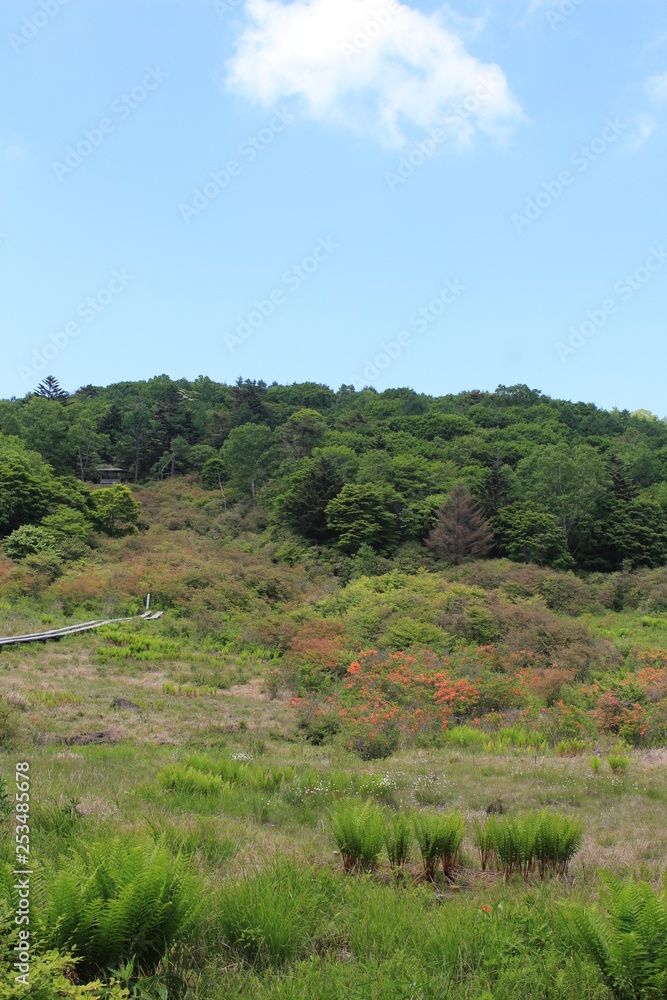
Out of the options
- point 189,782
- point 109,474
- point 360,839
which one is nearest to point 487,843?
point 360,839

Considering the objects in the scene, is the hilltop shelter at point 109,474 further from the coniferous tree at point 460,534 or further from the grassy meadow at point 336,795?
the coniferous tree at point 460,534

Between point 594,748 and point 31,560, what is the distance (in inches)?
916

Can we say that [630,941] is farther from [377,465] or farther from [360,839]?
[377,465]

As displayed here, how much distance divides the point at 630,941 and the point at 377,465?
3739 centimetres

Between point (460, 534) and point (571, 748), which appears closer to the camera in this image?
point (571, 748)

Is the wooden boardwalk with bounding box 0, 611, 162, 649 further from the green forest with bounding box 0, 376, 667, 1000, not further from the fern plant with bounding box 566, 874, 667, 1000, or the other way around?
the fern plant with bounding box 566, 874, 667, 1000

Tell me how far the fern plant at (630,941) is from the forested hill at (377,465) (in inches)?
1157

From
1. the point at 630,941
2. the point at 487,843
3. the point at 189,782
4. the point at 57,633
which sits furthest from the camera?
the point at 57,633

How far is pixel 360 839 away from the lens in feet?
14.5

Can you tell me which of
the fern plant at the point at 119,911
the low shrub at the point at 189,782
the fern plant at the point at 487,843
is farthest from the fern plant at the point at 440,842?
the low shrub at the point at 189,782

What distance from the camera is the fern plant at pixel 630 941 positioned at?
8.64ft

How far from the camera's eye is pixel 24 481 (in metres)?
34.5

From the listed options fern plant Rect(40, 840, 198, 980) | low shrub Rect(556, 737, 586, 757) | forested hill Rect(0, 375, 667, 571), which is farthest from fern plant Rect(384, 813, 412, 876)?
forested hill Rect(0, 375, 667, 571)

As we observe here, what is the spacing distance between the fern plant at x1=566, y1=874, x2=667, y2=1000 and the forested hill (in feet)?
96.4
